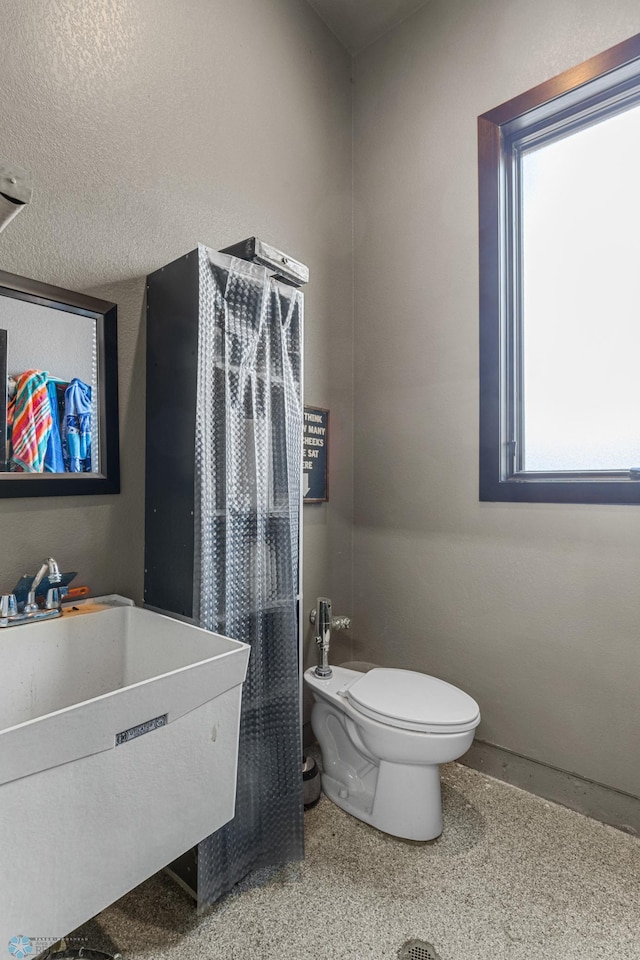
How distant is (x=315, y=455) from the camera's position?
2158 mm

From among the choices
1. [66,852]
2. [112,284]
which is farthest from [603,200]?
[66,852]

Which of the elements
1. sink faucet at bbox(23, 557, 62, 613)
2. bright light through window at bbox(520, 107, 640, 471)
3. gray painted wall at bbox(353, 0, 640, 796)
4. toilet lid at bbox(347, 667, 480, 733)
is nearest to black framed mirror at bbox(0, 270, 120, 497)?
sink faucet at bbox(23, 557, 62, 613)

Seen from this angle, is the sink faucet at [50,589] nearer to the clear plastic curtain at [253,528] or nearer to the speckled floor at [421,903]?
the clear plastic curtain at [253,528]

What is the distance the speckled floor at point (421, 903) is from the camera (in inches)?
47.6

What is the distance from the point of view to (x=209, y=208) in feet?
5.65

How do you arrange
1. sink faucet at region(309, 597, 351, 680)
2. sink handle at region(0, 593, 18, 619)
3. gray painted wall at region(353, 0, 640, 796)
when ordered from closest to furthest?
sink handle at region(0, 593, 18, 619) → gray painted wall at region(353, 0, 640, 796) → sink faucet at region(309, 597, 351, 680)

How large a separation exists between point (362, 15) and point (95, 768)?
296 centimetres

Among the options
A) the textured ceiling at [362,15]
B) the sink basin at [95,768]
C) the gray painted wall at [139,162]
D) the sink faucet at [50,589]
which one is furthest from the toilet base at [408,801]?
the textured ceiling at [362,15]

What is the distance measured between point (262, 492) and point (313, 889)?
3.63 feet

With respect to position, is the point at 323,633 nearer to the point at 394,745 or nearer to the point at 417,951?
the point at 394,745

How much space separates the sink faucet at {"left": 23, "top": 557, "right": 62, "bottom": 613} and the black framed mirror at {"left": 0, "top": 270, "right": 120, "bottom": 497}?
0.62 ft

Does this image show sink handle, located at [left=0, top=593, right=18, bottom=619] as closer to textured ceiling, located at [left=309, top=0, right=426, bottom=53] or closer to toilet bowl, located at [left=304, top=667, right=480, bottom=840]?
toilet bowl, located at [left=304, top=667, right=480, bottom=840]

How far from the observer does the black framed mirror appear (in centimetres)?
124

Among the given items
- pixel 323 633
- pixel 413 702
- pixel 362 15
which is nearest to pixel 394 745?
pixel 413 702
